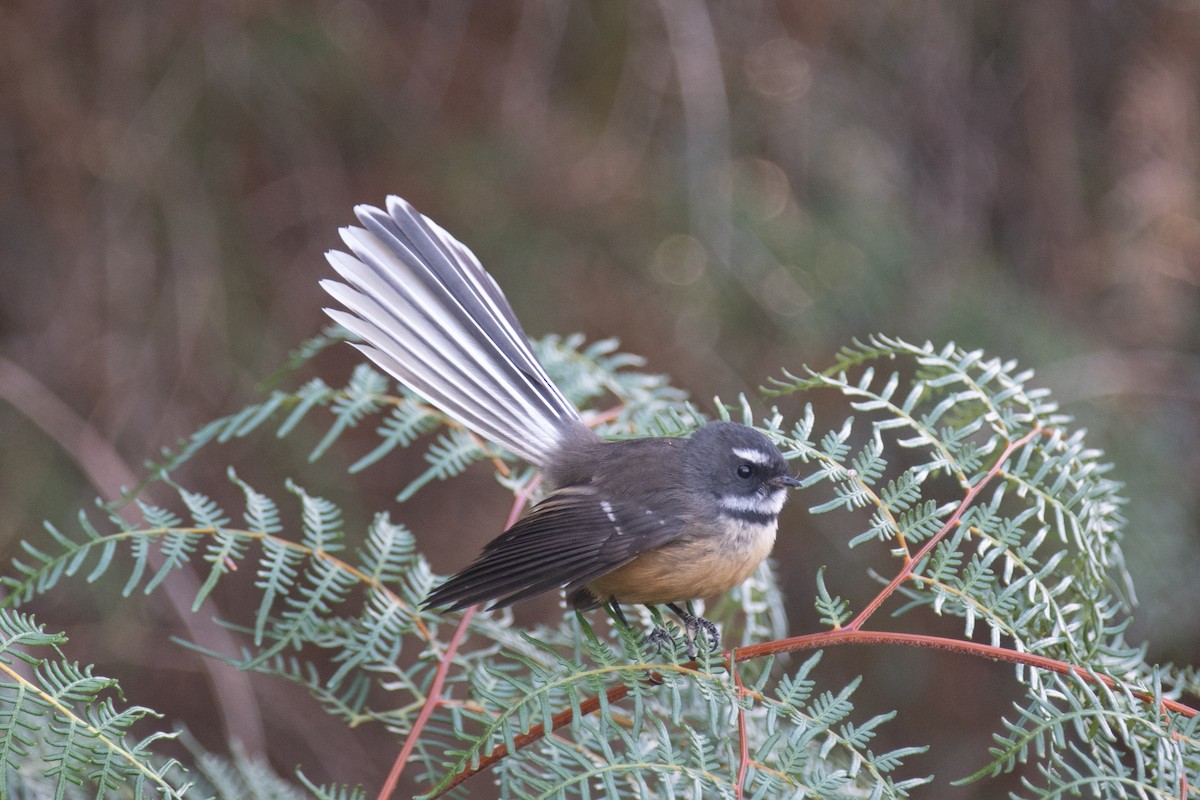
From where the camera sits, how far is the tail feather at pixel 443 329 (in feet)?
8.39

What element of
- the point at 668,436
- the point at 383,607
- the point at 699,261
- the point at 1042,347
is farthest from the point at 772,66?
the point at 383,607

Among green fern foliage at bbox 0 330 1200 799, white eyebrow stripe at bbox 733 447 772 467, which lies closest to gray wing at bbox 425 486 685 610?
green fern foliage at bbox 0 330 1200 799

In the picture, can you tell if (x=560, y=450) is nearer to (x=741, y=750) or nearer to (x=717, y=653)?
(x=717, y=653)

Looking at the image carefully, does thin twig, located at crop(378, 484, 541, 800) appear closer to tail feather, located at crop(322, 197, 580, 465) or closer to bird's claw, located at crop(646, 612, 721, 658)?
bird's claw, located at crop(646, 612, 721, 658)

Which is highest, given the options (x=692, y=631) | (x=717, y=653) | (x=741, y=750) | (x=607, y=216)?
(x=607, y=216)

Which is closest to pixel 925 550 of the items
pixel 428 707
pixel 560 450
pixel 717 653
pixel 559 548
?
pixel 717 653

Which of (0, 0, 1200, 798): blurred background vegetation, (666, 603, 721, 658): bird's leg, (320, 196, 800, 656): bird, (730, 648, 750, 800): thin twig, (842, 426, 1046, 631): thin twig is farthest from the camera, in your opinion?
(0, 0, 1200, 798): blurred background vegetation

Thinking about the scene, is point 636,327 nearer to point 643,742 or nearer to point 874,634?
point 643,742

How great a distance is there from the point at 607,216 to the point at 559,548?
2976mm

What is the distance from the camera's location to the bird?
2471 millimetres

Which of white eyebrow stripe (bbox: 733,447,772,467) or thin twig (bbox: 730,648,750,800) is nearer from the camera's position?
thin twig (bbox: 730,648,750,800)

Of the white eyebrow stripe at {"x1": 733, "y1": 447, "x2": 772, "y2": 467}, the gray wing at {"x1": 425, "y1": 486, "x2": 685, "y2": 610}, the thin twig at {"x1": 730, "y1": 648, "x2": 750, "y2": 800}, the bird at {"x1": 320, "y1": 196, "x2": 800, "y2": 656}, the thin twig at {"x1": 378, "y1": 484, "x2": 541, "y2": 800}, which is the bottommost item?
the thin twig at {"x1": 378, "y1": 484, "x2": 541, "y2": 800}

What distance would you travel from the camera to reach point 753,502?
267 centimetres

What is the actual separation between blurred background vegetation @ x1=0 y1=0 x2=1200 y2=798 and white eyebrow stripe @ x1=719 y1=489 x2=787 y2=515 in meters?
1.98
